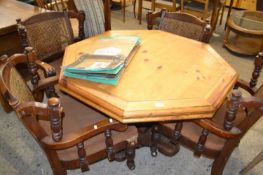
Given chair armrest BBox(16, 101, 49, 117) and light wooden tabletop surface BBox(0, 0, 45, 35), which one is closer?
chair armrest BBox(16, 101, 49, 117)

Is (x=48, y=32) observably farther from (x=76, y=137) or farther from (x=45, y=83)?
(x=76, y=137)

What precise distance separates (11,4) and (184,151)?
7.77 ft

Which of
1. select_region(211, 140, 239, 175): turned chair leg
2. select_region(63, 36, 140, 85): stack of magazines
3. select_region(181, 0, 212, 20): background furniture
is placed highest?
select_region(63, 36, 140, 85): stack of magazines

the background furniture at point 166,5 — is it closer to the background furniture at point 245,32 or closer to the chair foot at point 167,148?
the background furniture at point 245,32

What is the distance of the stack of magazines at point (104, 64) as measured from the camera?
117cm

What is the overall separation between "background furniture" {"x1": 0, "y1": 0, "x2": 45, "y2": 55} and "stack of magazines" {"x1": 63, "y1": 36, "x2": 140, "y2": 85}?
3.63ft

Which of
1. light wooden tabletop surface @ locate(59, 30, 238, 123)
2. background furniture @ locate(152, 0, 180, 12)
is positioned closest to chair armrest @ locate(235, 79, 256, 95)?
light wooden tabletop surface @ locate(59, 30, 238, 123)

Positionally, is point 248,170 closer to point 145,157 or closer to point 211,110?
point 145,157

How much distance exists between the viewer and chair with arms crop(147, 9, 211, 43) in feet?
5.73

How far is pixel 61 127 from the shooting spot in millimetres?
1004

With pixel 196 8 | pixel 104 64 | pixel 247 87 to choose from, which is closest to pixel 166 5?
pixel 196 8

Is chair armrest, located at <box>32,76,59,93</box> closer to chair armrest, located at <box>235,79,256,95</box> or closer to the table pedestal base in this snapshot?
the table pedestal base

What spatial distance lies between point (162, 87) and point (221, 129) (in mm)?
343

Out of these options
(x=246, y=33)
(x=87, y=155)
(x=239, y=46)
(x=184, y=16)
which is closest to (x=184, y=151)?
(x=87, y=155)
